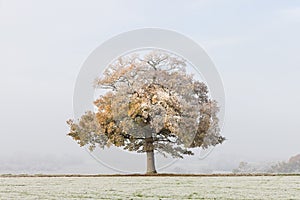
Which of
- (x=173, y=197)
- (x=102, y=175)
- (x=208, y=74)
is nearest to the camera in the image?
(x=173, y=197)

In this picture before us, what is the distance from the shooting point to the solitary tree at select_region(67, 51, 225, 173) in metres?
33.9

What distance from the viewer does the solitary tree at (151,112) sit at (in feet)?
111

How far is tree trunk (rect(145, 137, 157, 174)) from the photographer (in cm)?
3522

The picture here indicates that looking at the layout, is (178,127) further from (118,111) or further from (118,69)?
(118,69)

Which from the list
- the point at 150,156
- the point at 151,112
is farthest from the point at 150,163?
the point at 151,112

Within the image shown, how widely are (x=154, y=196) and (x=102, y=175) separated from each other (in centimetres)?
1718

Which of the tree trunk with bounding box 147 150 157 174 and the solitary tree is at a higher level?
the solitary tree

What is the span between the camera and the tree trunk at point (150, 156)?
3522 centimetres

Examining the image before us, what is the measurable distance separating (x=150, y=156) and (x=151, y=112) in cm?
391

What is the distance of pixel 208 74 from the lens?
3241cm

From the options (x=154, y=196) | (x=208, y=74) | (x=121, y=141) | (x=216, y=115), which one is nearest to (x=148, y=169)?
(x=121, y=141)

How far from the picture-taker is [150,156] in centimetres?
3566

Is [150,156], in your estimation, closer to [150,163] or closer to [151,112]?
[150,163]

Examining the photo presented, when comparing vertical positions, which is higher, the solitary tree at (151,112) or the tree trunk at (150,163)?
the solitary tree at (151,112)
